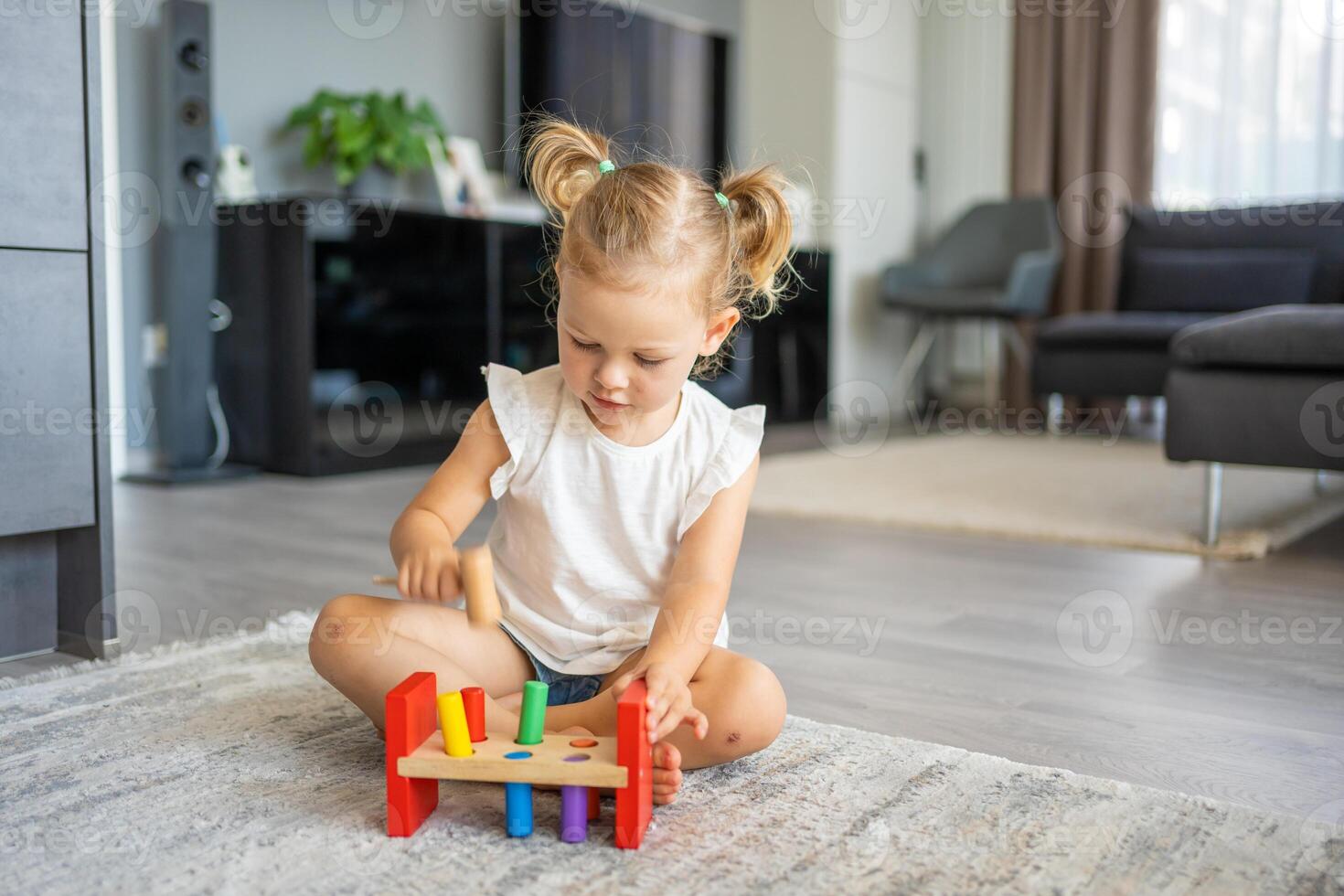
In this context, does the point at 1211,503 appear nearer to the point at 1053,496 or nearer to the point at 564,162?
the point at 1053,496

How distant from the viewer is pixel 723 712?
929 mm

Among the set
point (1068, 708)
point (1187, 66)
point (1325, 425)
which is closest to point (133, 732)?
point (1068, 708)

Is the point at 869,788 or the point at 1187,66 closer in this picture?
the point at 869,788

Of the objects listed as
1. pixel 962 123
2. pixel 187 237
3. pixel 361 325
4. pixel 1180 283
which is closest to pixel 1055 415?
pixel 1180 283

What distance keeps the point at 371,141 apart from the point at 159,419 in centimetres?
96

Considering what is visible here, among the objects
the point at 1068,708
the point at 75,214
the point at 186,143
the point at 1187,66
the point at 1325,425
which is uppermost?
the point at 1187,66

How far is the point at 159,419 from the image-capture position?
330 cm

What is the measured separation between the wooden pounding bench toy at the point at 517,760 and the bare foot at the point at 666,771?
1 cm

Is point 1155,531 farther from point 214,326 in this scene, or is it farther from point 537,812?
point 214,326

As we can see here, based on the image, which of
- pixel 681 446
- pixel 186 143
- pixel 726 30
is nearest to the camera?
pixel 681 446

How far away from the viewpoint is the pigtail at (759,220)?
3.33 ft

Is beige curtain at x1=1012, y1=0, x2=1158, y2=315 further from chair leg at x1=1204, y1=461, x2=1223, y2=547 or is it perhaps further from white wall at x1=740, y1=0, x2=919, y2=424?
chair leg at x1=1204, y1=461, x2=1223, y2=547

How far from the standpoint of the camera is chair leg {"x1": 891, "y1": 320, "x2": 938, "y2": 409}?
5.02 meters

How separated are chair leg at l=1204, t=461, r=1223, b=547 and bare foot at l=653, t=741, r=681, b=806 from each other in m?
1.50
